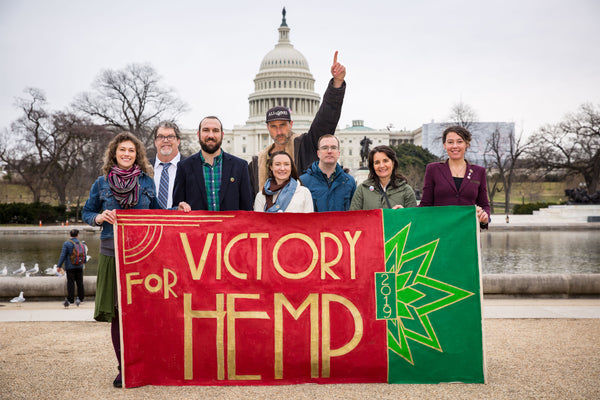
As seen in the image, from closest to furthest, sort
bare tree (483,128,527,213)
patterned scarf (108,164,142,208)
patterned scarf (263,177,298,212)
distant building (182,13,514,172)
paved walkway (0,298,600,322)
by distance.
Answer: patterned scarf (108,164,142,208) < patterned scarf (263,177,298,212) < paved walkway (0,298,600,322) < bare tree (483,128,527,213) < distant building (182,13,514,172)

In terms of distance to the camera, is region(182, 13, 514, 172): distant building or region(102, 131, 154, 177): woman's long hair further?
region(182, 13, 514, 172): distant building

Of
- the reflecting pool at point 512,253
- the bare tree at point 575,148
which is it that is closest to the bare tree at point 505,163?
the bare tree at point 575,148

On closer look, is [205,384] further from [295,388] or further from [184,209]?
[184,209]

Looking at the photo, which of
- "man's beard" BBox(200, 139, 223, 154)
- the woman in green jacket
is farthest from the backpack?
the woman in green jacket

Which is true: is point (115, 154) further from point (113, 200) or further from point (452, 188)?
point (452, 188)

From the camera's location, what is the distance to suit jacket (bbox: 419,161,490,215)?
5.00m

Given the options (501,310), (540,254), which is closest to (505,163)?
(540,254)

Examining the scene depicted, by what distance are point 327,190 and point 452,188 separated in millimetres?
1261

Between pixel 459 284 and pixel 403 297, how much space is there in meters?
0.50

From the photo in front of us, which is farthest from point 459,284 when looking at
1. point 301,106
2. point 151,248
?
point 301,106

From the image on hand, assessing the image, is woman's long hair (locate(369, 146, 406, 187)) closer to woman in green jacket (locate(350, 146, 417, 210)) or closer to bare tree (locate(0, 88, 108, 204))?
woman in green jacket (locate(350, 146, 417, 210))

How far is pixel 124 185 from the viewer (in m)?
4.64

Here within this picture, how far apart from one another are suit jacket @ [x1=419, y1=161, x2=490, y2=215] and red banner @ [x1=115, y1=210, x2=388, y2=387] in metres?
0.80

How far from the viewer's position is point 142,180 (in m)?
4.82
